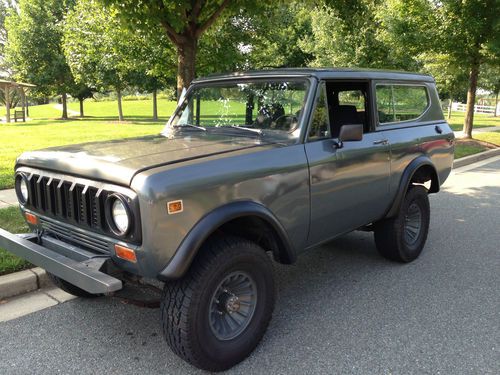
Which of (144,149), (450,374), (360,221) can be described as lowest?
(450,374)

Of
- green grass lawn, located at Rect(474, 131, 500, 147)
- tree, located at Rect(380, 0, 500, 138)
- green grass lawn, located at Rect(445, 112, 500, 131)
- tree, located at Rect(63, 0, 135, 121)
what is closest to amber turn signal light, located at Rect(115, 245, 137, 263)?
tree, located at Rect(63, 0, 135, 121)

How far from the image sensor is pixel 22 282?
12.4 feet

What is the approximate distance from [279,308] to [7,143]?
12.6 m

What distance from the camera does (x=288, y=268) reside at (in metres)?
4.49

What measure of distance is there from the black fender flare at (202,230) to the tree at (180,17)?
3.39m

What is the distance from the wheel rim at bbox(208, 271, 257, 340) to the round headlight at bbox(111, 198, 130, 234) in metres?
0.66

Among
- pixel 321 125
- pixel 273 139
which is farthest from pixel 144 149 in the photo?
pixel 321 125

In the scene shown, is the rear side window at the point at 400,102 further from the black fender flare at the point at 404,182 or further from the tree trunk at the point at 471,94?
the tree trunk at the point at 471,94

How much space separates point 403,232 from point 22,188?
3349mm

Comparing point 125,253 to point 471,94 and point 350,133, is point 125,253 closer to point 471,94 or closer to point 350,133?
point 350,133

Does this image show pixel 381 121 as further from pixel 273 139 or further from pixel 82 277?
pixel 82 277

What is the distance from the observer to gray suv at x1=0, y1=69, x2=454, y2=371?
253cm

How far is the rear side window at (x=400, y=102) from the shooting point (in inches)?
162

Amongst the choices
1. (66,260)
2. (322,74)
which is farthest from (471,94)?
(66,260)
